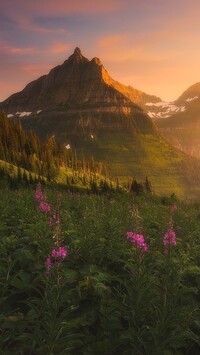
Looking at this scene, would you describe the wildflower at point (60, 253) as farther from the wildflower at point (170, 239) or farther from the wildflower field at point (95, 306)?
the wildflower at point (170, 239)

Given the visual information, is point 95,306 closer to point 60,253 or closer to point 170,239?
point 170,239

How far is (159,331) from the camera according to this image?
5.02 meters

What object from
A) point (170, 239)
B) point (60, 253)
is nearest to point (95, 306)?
point (170, 239)

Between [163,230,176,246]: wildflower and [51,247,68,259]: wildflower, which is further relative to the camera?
[163,230,176,246]: wildflower

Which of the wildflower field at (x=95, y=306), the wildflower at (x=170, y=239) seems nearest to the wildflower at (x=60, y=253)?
the wildflower field at (x=95, y=306)

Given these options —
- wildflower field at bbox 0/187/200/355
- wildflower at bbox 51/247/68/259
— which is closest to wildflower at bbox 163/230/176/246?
wildflower field at bbox 0/187/200/355

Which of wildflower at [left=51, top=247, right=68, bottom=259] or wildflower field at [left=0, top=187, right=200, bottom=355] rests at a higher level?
wildflower at [left=51, top=247, right=68, bottom=259]

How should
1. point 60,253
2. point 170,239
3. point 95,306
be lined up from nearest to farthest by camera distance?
1. point 60,253
2. point 170,239
3. point 95,306

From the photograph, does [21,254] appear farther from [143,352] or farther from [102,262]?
[143,352]

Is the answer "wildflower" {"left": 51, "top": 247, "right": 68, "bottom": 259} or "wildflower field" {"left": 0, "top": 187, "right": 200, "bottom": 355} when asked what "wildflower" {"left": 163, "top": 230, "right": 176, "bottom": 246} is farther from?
"wildflower" {"left": 51, "top": 247, "right": 68, "bottom": 259}

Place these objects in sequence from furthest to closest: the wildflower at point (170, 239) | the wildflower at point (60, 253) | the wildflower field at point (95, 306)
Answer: the wildflower at point (170, 239) → the wildflower at point (60, 253) → the wildflower field at point (95, 306)

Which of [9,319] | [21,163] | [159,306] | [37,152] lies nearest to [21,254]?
[9,319]

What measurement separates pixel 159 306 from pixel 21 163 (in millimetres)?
119584

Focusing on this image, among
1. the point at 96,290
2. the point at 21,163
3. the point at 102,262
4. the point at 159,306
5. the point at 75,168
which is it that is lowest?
the point at 75,168
